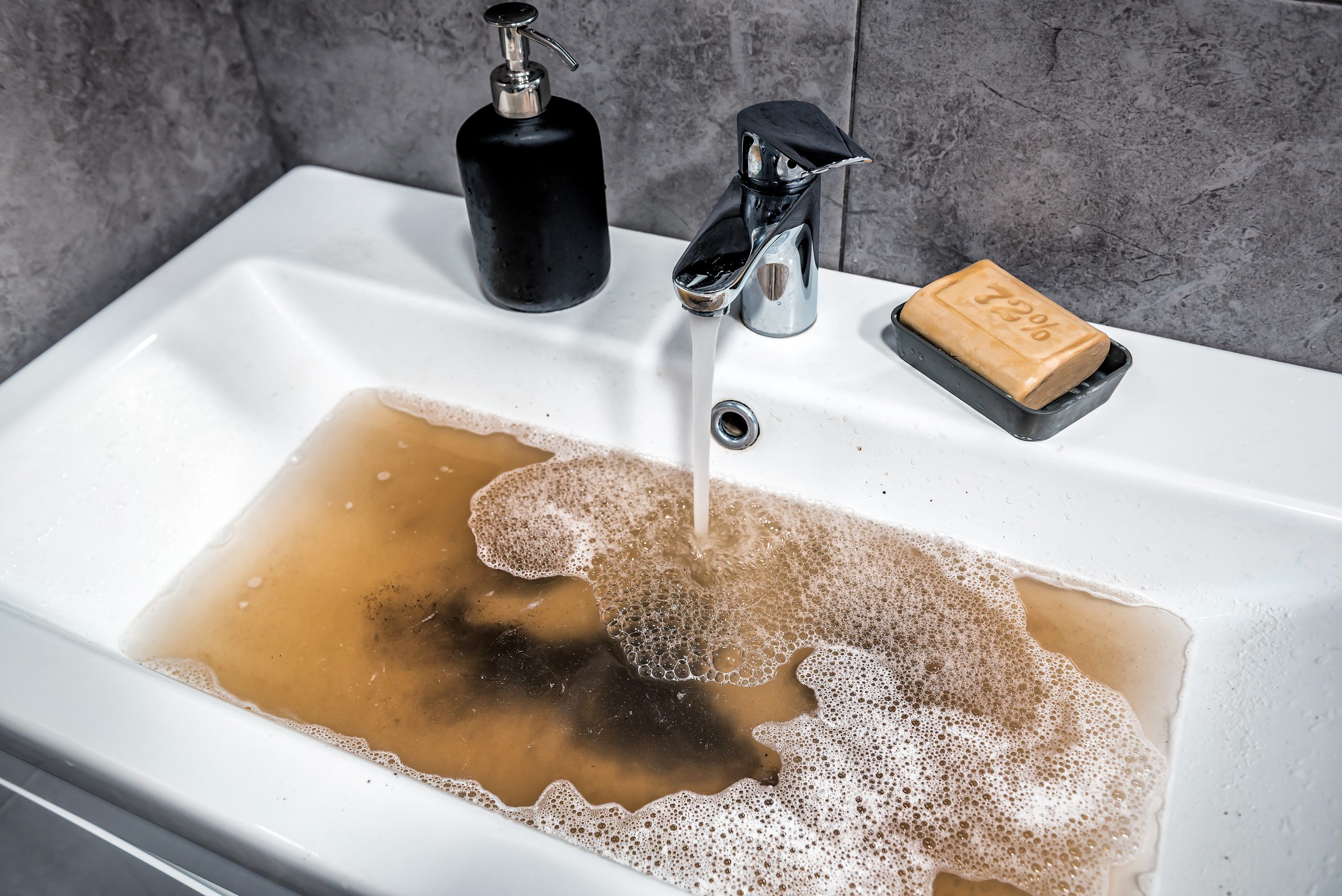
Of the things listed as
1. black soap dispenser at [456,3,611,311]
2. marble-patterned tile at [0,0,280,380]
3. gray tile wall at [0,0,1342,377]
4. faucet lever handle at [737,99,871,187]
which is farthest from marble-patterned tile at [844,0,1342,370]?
marble-patterned tile at [0,0,280,380]

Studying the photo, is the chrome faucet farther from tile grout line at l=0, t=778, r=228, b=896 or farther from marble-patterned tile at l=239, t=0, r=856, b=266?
tile grout line at l=0, t=778, r=228, b=896

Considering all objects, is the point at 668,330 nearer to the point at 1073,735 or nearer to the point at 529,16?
the point at 529,16

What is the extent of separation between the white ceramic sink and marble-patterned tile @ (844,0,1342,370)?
55 millimetres

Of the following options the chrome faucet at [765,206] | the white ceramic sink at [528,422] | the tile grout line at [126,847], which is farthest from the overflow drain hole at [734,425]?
the tile grout line at [126,847]

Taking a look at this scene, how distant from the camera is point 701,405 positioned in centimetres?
72

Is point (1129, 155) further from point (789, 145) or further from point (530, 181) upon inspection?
point (530, 181)

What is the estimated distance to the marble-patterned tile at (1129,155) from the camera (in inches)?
24.5

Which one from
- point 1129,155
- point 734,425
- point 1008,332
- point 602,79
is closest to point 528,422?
point 734,425

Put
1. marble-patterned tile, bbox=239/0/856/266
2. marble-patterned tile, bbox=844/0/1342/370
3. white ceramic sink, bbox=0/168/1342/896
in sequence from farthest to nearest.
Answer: marble-patterned tile, bbox=239/0/856/266, marble-patterned tile, bbox=844/0/1342/370, white ceramic sink, bbox=0/168/1342/896

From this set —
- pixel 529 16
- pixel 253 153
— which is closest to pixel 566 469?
pixel 529 16

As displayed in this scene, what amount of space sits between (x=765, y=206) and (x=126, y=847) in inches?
23.1

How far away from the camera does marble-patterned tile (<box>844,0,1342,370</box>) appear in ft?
2.05

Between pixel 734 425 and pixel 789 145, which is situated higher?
pixel 789 145

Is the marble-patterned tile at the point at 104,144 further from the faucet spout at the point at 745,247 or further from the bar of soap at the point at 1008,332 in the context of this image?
the bar of soap at the point at 1008,332
